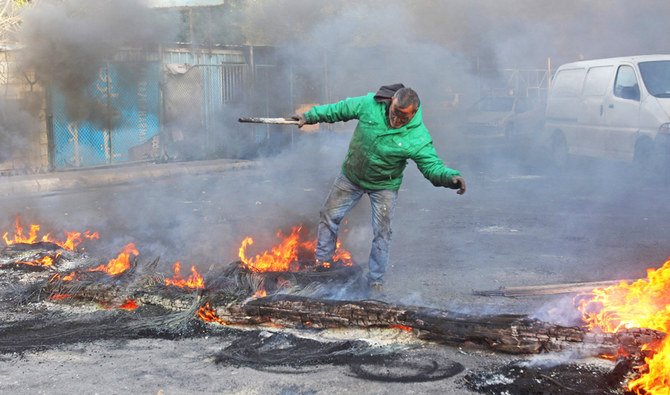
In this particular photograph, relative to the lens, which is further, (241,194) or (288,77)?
(288,77)

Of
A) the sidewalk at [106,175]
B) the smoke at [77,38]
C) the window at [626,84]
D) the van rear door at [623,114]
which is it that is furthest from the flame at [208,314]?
the window at [626,84]

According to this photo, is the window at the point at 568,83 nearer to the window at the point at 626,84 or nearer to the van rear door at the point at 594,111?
the van rear door at the point at 594,111

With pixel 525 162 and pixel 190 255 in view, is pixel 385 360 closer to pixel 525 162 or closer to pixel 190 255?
pixel 190 255

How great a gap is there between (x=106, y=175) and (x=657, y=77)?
9.24 metres

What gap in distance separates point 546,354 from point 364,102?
6.99ft

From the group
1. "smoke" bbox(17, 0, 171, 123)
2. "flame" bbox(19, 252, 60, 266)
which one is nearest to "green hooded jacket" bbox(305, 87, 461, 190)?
"flame" bbox(19, 252, 60, 266)

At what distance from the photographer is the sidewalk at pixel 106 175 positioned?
11.3 metres

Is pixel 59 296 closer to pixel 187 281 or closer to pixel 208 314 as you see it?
pixel 187 281

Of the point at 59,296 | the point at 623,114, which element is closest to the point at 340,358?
the point at 59,296

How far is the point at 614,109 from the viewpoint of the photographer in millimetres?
10875

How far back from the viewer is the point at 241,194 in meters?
10.5

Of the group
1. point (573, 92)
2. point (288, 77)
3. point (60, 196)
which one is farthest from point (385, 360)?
point (288, 77)

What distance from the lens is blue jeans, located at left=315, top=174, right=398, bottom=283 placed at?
5.19 meters

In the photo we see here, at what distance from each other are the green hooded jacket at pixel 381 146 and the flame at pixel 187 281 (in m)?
1.37
